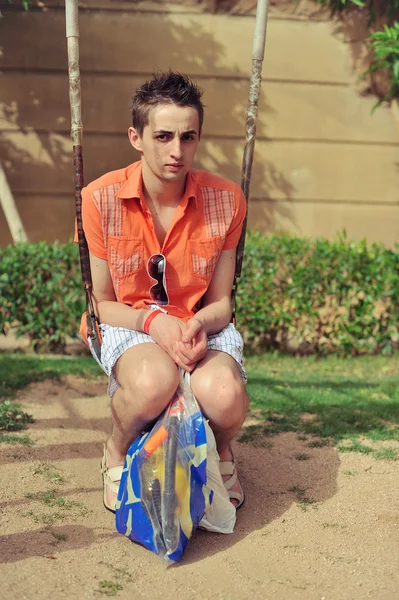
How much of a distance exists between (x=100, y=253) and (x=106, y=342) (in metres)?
0.39

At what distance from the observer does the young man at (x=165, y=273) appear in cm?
306

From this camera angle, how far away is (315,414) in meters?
4.69

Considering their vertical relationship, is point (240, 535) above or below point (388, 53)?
below

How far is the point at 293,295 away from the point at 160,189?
11.2ft

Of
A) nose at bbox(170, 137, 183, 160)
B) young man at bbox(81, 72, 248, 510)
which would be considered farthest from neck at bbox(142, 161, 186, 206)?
nose at bbox(170, 137, 183, 160)

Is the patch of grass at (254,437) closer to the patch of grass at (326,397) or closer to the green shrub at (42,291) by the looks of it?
the patch of grass at (326,397)

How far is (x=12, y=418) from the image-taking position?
13.9 ft

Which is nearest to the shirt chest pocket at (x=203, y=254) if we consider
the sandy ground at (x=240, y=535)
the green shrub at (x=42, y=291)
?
the sandy ground at (x=240, y=535)

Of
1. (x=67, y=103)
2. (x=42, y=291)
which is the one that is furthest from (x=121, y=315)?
(x=67, y=103)

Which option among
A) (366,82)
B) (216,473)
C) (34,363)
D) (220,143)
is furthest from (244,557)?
(366,82)

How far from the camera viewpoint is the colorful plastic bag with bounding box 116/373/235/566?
285 cm

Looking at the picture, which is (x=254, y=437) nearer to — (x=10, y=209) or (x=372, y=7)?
(x=10, y=209)

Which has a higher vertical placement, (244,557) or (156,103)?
(156,103)

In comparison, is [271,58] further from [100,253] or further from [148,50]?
[100,253]
